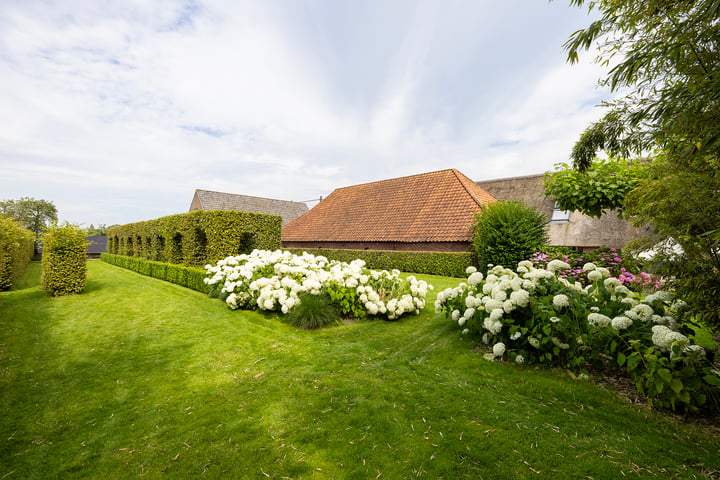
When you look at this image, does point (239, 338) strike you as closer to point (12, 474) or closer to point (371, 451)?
point (12, 474)

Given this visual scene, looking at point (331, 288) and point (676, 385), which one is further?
point (331, 288)

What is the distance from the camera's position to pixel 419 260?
49.7ft

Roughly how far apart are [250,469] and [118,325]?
6202mm

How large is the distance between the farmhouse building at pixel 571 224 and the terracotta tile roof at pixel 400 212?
3715mm

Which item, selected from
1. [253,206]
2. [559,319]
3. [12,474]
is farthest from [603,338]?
[253,206]

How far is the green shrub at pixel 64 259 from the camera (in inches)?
376

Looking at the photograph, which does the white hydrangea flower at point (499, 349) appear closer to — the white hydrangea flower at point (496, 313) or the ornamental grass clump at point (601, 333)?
the ornamental grass clump at point (601, 333)

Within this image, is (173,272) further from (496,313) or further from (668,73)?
(668,73)

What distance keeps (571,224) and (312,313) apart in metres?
20.8

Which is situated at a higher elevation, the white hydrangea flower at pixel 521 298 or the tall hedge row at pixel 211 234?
the tall hedge row at pixel 211 234

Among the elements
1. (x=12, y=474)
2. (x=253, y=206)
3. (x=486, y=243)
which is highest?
(x=253, y=206)

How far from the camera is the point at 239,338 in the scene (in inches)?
238

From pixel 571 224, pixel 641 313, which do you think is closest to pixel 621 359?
pixel 641 313

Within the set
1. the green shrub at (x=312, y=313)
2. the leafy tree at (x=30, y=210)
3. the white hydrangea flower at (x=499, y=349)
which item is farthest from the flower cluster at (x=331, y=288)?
the leafy tree at (x=30, y=210)
